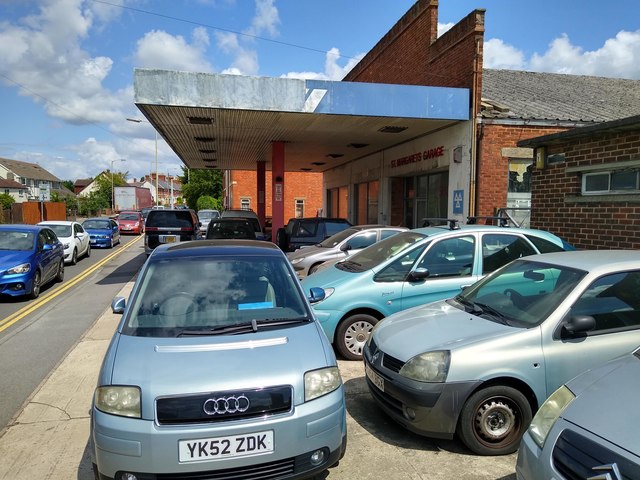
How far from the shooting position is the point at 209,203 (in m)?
53.5

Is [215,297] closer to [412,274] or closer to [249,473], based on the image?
[249,473]

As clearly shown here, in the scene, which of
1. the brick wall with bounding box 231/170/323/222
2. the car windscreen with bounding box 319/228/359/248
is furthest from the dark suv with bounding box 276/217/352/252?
the brick wall with bounding box 231/170/323/222

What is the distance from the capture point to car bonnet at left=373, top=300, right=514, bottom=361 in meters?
3.55

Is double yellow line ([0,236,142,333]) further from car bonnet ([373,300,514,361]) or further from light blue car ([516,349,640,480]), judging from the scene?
light blue car ([516,349,640,480])

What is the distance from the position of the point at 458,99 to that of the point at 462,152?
4.37 feet

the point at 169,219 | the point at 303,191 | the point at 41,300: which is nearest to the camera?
the point at 41,300

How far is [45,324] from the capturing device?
25.2 ft

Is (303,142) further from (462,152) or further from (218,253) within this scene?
(218,253)

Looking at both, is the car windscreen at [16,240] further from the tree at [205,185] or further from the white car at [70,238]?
the tree at [205,185]

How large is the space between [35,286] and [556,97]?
603 inches

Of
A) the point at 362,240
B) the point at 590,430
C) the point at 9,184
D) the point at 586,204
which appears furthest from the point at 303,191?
the point at 9,184

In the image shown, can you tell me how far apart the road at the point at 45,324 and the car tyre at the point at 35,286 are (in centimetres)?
13

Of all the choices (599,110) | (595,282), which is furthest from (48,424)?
(599,110)

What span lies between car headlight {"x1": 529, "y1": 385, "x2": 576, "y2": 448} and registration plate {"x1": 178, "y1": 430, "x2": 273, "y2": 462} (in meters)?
1.47
